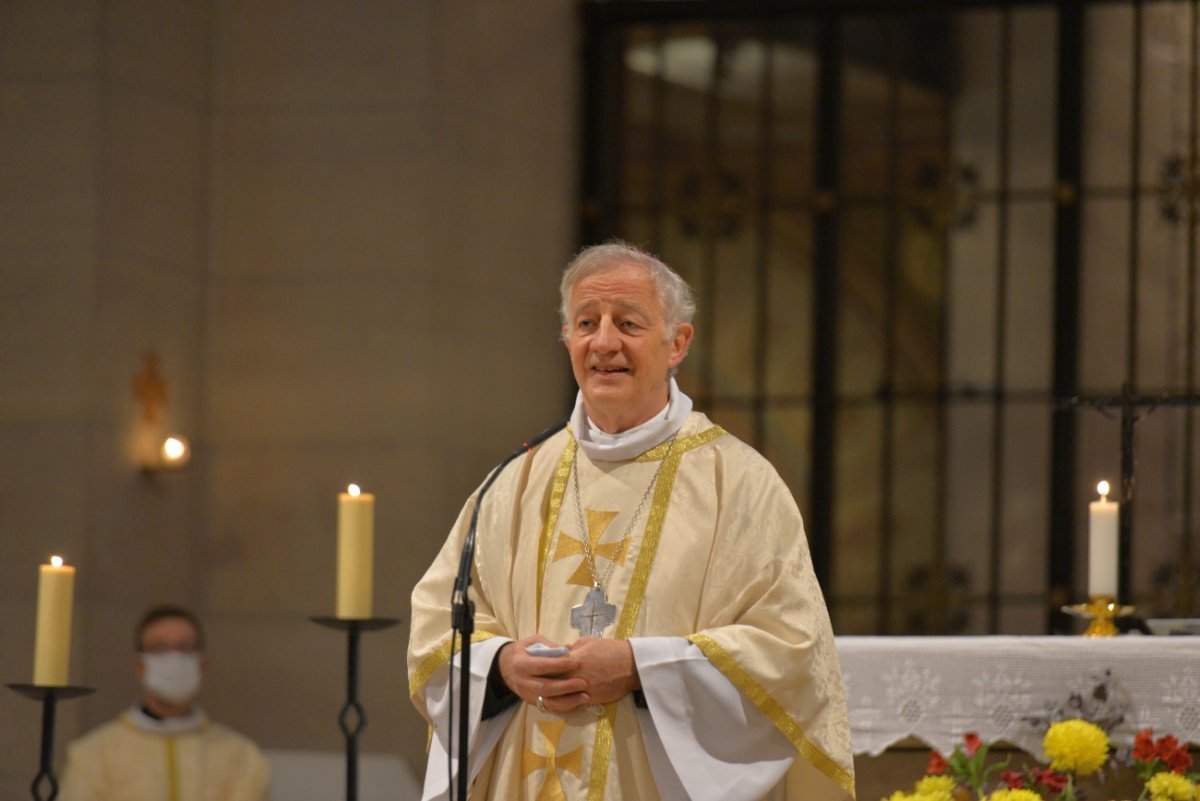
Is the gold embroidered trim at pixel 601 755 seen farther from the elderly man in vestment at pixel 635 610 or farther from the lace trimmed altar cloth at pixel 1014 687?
the lace trimmed altar cloth at pixel 1014 687

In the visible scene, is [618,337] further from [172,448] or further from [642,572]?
[172,448]

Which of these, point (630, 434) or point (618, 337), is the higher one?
point (618, 337)

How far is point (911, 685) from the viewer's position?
4.62 metres

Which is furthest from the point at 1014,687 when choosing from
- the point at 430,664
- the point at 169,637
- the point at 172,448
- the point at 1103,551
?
the point at 172,448

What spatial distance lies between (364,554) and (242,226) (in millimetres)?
3396

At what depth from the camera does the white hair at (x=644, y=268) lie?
395 cm

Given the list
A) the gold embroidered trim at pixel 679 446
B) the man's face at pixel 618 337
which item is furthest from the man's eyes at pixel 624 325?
the gold embroidered trim at pixel 679 446

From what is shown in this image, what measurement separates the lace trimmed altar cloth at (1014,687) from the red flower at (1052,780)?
0.38ft

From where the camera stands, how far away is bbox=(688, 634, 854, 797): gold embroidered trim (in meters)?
3.69

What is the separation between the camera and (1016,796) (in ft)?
13.8

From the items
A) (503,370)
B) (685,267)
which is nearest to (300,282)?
(503,370)

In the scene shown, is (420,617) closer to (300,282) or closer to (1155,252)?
(300,282)

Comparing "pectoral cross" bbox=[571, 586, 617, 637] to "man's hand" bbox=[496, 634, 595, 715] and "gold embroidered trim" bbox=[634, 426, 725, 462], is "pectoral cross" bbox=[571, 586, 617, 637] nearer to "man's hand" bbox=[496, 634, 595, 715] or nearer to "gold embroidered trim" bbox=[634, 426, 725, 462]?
"man's hand" bbox=[496, 634, 595, 715]

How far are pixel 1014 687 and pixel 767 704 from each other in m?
1.08
